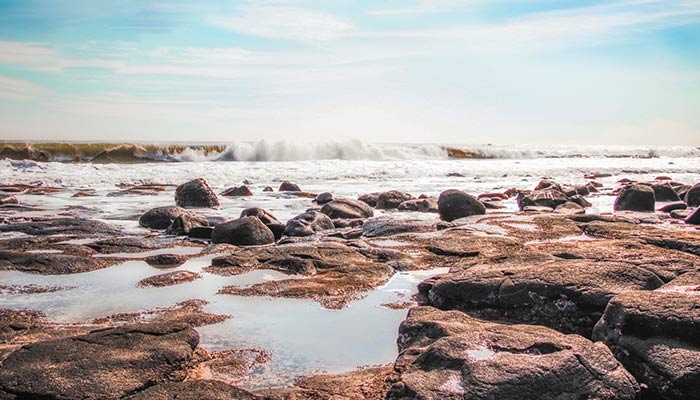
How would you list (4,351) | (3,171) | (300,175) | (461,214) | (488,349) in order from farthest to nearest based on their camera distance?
1. (300,175)
2. (3,171)
3. (461,214)
4. (4,351)
5. (488,349)

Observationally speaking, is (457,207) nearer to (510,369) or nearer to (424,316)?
(424,316)

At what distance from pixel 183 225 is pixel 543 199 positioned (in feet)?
22.5

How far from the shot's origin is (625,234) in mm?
6758

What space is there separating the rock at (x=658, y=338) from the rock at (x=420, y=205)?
24.8 feet

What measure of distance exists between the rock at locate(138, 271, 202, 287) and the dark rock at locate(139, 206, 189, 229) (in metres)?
3.44

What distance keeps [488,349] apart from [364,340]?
115cm

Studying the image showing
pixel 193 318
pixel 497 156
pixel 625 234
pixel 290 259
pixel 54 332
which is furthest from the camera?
pixel 497 156

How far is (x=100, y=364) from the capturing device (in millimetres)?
2828

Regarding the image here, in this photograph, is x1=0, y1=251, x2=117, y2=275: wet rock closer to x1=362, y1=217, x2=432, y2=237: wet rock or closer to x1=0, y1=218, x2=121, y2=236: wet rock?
x1=0, y1=218, x2=121, y2=236: wet rock

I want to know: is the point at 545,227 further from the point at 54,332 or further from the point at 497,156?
the point at 497,156

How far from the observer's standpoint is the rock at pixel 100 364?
260cm

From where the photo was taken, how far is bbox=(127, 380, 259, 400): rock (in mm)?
2561

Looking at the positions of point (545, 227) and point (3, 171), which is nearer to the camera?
point (545, 227)

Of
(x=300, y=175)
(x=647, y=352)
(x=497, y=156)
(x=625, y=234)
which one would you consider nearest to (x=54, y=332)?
(x=647, y=352)
